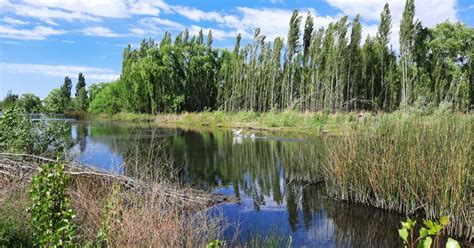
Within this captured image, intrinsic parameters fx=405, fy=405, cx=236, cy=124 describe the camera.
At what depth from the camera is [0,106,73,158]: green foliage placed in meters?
10.6

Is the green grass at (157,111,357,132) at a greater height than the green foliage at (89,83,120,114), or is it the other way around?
the green foliage at (89,83,120,114)

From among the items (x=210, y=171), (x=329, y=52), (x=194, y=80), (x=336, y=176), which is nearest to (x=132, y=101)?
(x=194, y=80)

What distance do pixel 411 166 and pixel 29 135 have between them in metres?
9.77

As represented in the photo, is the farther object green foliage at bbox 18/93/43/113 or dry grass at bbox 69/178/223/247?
green foliage at bbox 18/93/43/113

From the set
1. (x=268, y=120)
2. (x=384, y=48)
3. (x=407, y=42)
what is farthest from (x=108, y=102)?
(x=407, y=42)

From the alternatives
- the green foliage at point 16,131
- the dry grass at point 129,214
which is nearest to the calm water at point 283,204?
the dry grass at point 129,214

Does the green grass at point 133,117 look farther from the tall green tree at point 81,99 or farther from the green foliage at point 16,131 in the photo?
the green foliage at point 16,131

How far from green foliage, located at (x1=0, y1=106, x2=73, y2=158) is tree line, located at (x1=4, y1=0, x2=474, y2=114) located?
2219 centimetres

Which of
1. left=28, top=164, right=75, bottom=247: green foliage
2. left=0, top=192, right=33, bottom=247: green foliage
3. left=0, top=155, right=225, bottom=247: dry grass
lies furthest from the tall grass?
left=0, top=192, right=33, bottom=247: green foliage

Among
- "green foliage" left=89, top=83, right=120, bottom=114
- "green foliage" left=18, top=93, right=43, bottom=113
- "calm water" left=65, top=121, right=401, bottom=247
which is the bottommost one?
"calm water" left=65, top=121, right=401, bottom=247

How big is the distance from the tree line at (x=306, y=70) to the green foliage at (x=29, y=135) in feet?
72.8

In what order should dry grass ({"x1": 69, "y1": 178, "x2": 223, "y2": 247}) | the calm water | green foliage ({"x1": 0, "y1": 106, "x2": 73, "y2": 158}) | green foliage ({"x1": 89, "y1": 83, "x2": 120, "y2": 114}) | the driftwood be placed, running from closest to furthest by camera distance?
dry grass ({"x1": 69, "y1": 178, "x2": 223, "y2": 247})
the driftwood
the calm water
green foliage ({"x1": 0, "y1": 106, "x2": 73, "y2": 158})
green foliage ({"x1": 89, "y1": 83, "x2": 120, "y2": 114})

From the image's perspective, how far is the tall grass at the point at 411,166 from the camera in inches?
283

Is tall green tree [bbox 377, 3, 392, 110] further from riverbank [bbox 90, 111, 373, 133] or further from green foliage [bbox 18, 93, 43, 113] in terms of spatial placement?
green foliage [bbox 18, 93, 43, 113]
